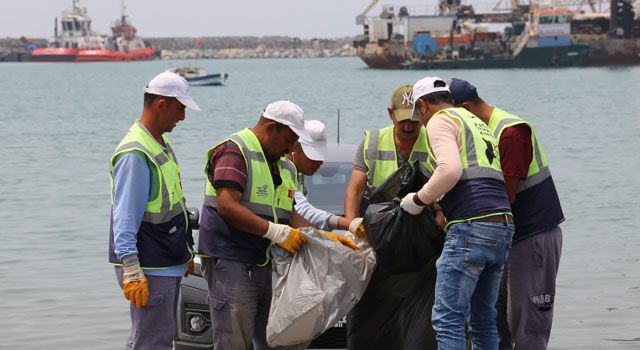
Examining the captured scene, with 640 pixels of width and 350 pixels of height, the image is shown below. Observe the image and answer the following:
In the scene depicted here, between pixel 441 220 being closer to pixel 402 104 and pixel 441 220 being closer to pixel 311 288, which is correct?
pixel 311 288

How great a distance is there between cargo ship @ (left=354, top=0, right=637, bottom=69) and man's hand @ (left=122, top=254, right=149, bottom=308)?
124136 mm

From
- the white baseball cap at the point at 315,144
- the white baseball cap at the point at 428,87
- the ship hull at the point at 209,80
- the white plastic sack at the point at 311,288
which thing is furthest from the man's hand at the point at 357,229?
the ship hull at the point at 209,80

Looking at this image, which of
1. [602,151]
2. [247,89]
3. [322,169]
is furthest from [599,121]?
[247,89]

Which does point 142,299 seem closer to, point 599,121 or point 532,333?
point 532,333

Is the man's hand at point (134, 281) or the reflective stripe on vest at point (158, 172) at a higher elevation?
the reflective stripe on vest at point (158, 172)

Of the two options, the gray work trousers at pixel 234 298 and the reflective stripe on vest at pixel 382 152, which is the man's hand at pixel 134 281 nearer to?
the gray work trousers at pixel 234 298

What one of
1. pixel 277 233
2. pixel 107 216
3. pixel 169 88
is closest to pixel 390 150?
pixel 277 233

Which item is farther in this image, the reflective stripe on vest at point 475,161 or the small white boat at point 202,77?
the small white boat at point 202,77

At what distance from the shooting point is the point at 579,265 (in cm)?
1323

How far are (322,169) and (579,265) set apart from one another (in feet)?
17.1

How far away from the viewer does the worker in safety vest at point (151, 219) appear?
5496mm

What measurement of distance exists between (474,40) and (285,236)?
131 meters

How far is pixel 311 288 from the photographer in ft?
19.3

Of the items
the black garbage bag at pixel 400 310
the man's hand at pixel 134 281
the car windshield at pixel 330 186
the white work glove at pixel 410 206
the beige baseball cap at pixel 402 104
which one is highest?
the beige baseball cap at pixel 402 104
